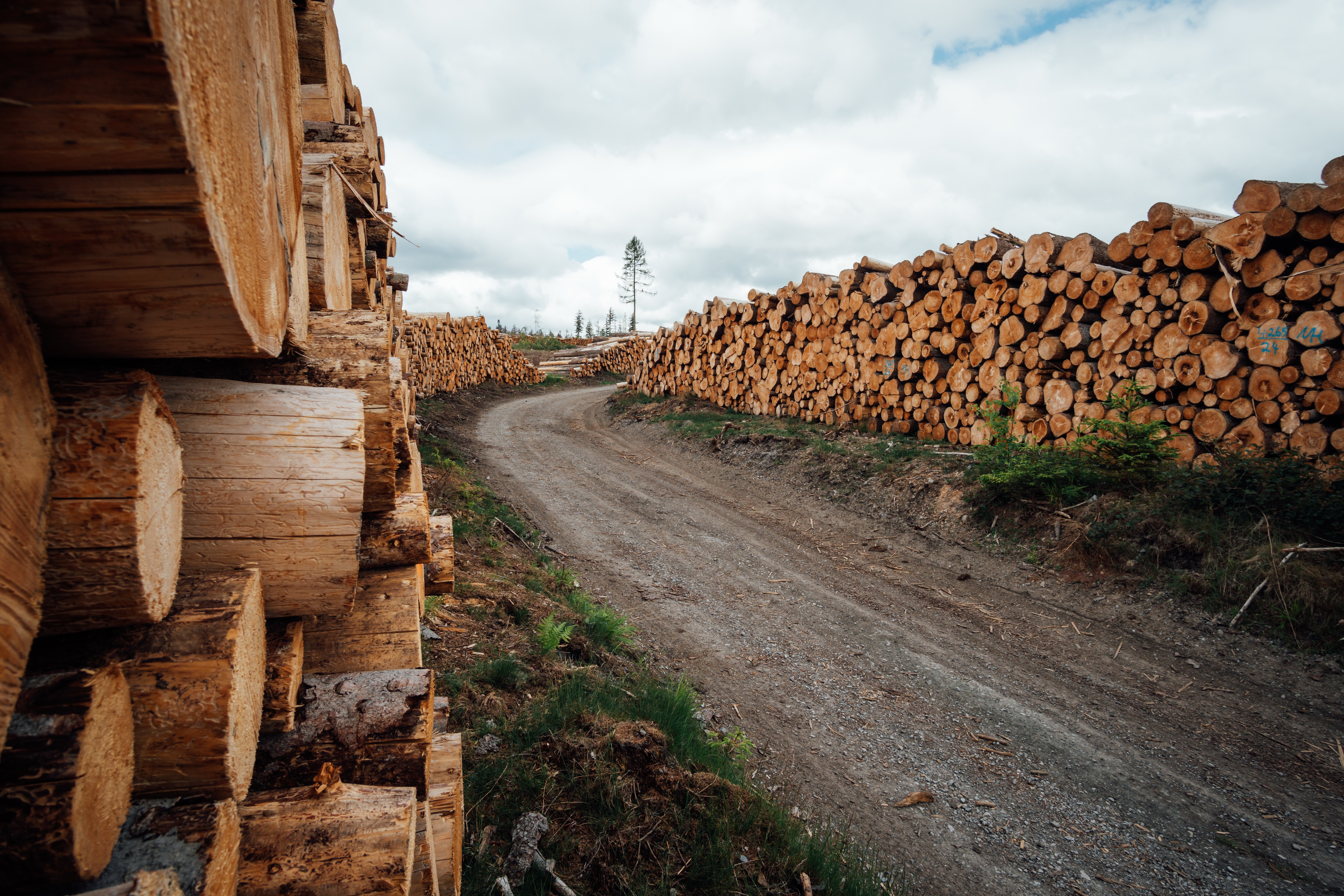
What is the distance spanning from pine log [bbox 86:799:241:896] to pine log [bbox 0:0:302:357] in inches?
32.9

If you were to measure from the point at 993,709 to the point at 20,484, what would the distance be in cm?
463

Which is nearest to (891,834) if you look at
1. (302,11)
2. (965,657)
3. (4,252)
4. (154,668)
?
(965,657)

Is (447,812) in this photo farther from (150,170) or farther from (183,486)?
(150,170)

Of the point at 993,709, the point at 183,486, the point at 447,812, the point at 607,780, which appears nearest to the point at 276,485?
the point at 183,486

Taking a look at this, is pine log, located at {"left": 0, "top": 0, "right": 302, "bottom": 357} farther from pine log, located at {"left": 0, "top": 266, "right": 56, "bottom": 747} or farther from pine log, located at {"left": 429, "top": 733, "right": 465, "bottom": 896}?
pine log, located at {"left": 429, "top": 733, "right": 465, "bottom": 896}

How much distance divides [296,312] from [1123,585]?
6.40 metres

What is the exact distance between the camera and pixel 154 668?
1.10 m

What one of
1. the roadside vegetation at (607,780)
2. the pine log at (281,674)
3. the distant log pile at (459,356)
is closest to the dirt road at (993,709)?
the roadside vegetation at (607,780)

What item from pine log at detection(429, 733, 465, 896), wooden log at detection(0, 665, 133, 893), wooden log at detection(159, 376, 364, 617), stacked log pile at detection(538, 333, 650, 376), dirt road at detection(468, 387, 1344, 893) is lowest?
dirt road at detection(468, 387, 1344, 893)

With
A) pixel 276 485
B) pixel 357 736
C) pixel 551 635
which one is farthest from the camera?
pixel 551 635

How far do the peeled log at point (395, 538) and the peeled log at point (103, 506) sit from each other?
3.03 ft

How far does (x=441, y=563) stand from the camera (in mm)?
2908

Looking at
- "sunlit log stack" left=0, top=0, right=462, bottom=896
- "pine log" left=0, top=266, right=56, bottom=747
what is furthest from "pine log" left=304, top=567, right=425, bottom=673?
"pine log" left=0, top=266, right=56, bottom=747

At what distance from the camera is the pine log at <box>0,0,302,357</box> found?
652 mm
